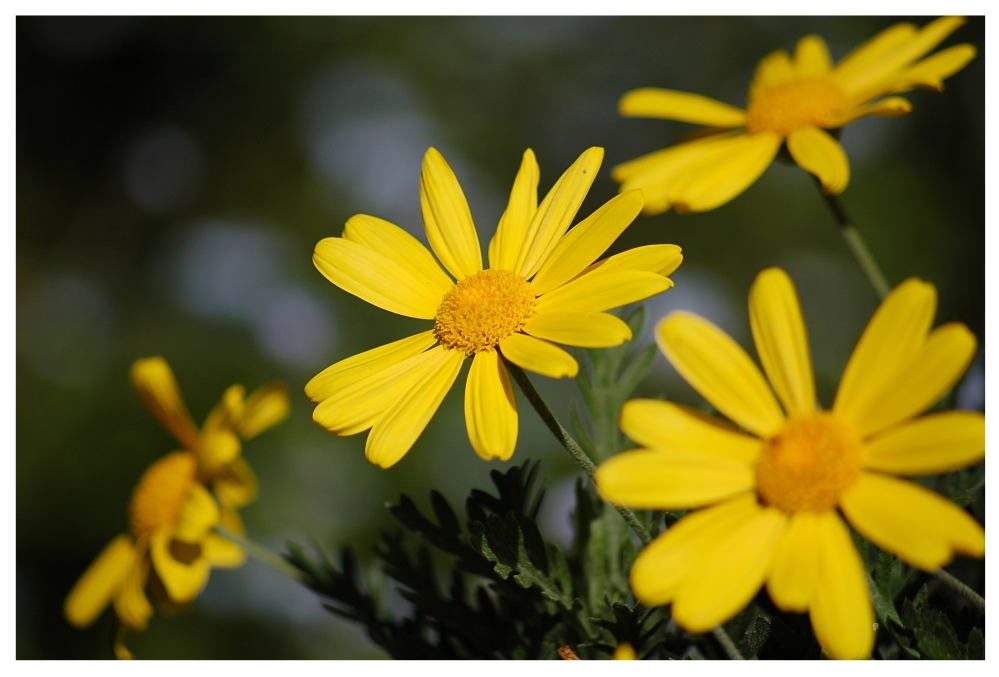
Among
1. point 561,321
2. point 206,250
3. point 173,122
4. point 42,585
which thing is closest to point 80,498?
point 42,585

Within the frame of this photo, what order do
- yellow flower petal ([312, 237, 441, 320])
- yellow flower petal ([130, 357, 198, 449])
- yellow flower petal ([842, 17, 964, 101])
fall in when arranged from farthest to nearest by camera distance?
yellow flower petal ([130, 357, 198, 449]), yellow flower petal ([842, 17, 964, 101]), yellow flower petal ([312, 237, 441, 320])

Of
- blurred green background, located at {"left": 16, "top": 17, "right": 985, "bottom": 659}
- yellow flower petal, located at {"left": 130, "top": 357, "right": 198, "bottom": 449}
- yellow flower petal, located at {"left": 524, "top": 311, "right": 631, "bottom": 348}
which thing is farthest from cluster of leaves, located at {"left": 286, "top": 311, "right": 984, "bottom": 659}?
blurred green background, located at {"left": 16, "top": 17, "right": 985, "bottom": 659}

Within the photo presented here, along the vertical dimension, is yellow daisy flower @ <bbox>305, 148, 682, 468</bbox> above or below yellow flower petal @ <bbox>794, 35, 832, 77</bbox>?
above

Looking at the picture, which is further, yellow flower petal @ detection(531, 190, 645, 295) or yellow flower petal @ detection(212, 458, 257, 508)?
yellow flower petal @ detection(212, 458, 257, 508)

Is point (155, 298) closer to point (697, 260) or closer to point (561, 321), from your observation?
point (697, 260)

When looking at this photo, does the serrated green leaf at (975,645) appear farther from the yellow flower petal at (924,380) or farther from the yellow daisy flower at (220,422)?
the yellow daisy flower at (220,422)

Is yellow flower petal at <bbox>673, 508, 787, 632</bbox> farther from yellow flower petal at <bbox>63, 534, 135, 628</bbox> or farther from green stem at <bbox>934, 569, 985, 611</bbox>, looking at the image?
yellow flower petal at <bbox>63, 534, 135, 628</bbox>
